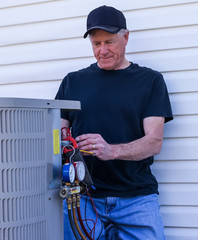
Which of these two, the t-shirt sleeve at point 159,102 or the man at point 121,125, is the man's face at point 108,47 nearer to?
the man at point 121,125

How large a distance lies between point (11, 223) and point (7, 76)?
1.60 metres

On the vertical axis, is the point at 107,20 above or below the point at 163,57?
above

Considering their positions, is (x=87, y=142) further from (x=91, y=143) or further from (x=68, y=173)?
(x=68, y=173)

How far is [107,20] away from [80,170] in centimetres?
104

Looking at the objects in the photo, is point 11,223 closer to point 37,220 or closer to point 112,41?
point 37,220

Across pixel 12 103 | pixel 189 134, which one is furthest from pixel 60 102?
pixel 189 134

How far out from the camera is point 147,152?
255 cm

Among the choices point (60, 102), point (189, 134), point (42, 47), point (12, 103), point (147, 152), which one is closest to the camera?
point (12, 103)

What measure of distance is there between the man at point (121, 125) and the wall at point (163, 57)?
0.55 ft

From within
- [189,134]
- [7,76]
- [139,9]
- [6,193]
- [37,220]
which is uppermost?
[139,9]

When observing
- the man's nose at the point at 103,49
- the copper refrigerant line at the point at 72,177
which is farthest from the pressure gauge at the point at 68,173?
the man's nose at the point at 103,49

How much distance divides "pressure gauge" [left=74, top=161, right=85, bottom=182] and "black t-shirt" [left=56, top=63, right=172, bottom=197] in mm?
535

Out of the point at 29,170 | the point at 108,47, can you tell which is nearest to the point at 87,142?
the point at 29,170

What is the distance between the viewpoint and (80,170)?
202 cm
